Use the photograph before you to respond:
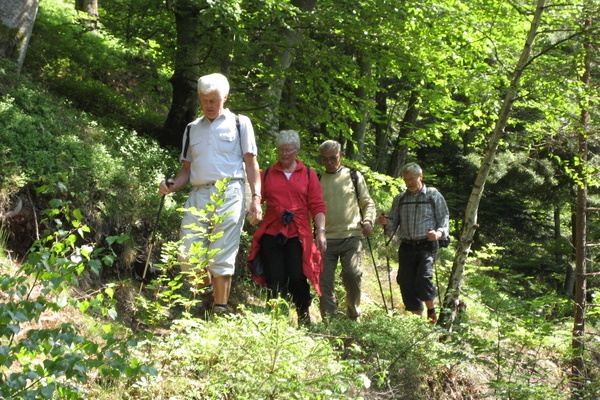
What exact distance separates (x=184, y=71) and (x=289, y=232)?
4.26 metres

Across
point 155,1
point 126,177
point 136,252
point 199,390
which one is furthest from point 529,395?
point 155,1

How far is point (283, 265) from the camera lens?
6.07 meters

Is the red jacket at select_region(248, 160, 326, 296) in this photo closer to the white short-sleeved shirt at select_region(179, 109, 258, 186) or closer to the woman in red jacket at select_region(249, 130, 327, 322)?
the woman in red jacket at select_region(249, 130, 327, 322)

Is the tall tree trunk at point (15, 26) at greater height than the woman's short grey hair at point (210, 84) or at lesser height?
greater

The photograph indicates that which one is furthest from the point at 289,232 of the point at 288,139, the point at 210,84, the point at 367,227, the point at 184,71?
the point at 184,71

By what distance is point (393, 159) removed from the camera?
2016cm

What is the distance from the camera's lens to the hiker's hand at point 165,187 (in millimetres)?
5270

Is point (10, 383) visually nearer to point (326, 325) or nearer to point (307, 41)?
point (326, 325)

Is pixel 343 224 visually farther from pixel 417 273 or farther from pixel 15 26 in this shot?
pixel 15 26

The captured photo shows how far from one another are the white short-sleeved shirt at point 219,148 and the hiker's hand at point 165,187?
0.73ft

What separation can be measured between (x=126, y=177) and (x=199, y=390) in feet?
12.1

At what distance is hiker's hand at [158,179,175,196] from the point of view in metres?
5.27

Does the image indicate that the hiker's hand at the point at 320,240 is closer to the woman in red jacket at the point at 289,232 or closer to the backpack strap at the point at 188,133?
the woman in red jacket at the point at 289,232

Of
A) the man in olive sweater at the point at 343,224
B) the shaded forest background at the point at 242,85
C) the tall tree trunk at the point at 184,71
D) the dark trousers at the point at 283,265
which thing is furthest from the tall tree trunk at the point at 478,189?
the tall tree trunk at the point at 184,71
